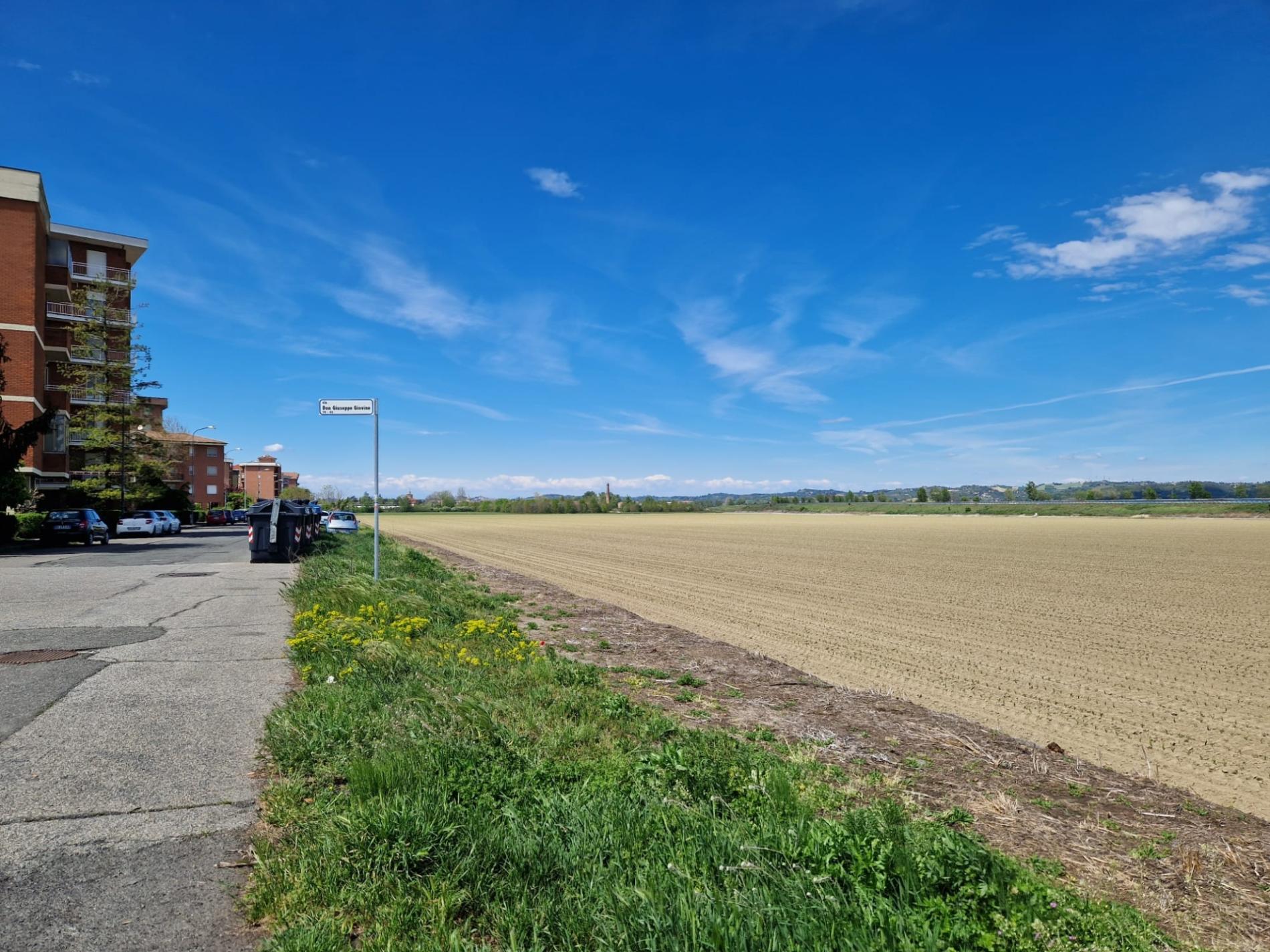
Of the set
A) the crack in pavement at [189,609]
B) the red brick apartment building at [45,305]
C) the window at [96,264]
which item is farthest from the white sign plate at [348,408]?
the window at [96,264]

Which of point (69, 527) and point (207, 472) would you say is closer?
point (69, 527)

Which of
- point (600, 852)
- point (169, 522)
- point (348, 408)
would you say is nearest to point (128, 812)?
point (600, 852)

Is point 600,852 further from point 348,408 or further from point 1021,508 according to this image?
point 1021,508

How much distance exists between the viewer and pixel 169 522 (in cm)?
4425

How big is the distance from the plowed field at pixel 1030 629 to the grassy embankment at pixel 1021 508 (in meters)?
78.2

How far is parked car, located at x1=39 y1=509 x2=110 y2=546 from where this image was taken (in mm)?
28391

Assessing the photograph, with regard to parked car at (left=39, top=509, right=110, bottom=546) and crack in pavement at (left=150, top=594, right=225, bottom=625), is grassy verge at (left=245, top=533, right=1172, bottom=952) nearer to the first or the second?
crack in pavement at (left=150, top=594, right=225, bottom=625)

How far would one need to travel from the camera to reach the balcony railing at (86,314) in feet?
147

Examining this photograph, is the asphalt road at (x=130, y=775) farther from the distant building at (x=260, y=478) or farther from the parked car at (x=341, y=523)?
the distant building at (x=260, y=478)

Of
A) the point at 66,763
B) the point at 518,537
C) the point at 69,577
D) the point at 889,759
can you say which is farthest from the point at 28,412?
the point at 889,759

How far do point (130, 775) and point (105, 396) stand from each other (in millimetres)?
50429

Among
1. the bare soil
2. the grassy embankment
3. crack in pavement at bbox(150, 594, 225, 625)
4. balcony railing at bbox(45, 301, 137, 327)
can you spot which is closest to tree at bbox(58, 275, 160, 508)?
balcony railing at bbox(45, 301, 137, 327)

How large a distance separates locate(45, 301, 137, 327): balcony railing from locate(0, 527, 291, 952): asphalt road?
4365 cm

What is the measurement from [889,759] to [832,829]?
7.86 ft
